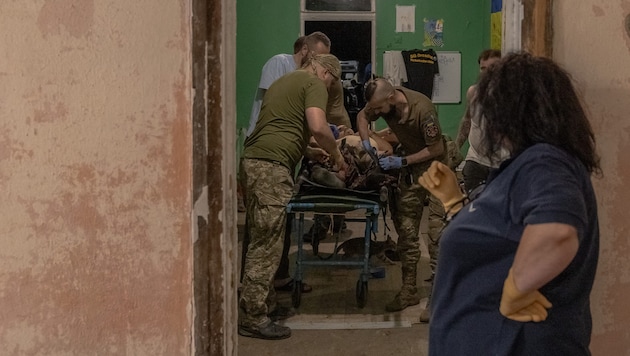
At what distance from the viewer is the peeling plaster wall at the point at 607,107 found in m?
2.47

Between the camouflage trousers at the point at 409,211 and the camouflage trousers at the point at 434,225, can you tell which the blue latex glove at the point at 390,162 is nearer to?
the camouflage trousers at the point at 409,211

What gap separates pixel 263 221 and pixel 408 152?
1088mm

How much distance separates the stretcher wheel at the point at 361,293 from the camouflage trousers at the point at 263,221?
725 millimetres

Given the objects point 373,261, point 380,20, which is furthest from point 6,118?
point 380,20

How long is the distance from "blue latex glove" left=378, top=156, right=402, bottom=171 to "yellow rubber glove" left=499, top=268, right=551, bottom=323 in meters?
2.63

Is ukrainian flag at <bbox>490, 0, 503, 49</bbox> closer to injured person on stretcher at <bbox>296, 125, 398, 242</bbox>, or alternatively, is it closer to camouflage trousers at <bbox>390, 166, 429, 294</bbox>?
injured person on stretcher at <bbox>296, 125, 398, 242</bbox>

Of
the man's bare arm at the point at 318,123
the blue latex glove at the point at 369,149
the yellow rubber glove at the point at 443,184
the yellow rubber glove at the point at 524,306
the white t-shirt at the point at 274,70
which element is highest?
the white t-shirt at the point at 274,70

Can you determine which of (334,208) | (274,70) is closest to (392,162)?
(334,208)

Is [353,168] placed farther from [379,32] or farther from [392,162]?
[379,32]

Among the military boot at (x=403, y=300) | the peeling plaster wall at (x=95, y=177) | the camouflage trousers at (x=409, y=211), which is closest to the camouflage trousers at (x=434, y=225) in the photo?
the camouflage trousers at (x=409, y=211)

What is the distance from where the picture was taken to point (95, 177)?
8.20 ft

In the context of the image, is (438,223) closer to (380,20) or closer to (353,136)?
(353,136)

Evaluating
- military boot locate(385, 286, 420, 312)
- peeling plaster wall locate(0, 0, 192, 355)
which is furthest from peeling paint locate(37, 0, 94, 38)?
military boot locate(385, 286, 420, 312)

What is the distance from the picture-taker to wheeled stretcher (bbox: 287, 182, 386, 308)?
426 centimetres
